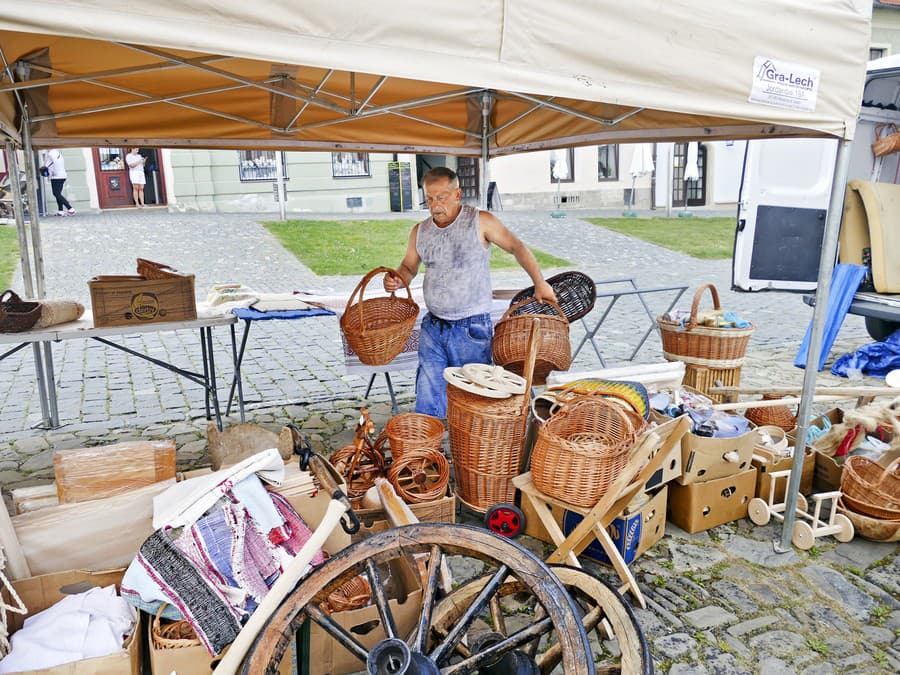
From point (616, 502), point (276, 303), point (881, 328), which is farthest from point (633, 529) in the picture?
point (881, 328)

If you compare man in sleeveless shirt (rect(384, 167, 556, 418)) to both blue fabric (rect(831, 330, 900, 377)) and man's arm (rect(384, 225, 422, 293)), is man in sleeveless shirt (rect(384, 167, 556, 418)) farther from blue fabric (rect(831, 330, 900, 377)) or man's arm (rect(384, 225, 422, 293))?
blue fabric (rect(831, 330, 900, 377))

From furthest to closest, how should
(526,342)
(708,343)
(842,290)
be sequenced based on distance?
(842,290) < (708,343) < (526,342)

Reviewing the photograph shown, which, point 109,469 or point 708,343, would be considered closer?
point 109,469

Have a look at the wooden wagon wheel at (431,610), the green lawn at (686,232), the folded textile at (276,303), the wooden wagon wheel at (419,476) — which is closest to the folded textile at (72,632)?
the wooden wagon wheel at (431,610)

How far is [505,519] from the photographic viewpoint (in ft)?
11.0

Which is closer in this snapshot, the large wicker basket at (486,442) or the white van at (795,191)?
the large wicker basket at (486,442)

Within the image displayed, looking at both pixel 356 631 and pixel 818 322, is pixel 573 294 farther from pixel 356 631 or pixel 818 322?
pixel 356 631

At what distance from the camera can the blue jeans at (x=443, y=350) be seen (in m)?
4.05

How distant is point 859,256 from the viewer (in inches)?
237

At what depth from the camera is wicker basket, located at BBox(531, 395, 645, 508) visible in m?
2.77

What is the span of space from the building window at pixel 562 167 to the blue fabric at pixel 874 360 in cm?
1505

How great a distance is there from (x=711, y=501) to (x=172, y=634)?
2.55m

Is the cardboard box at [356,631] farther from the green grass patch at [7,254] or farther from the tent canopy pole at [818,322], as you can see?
the green grass patch at [7,254]

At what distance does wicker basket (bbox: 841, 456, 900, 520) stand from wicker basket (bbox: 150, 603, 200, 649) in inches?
121
